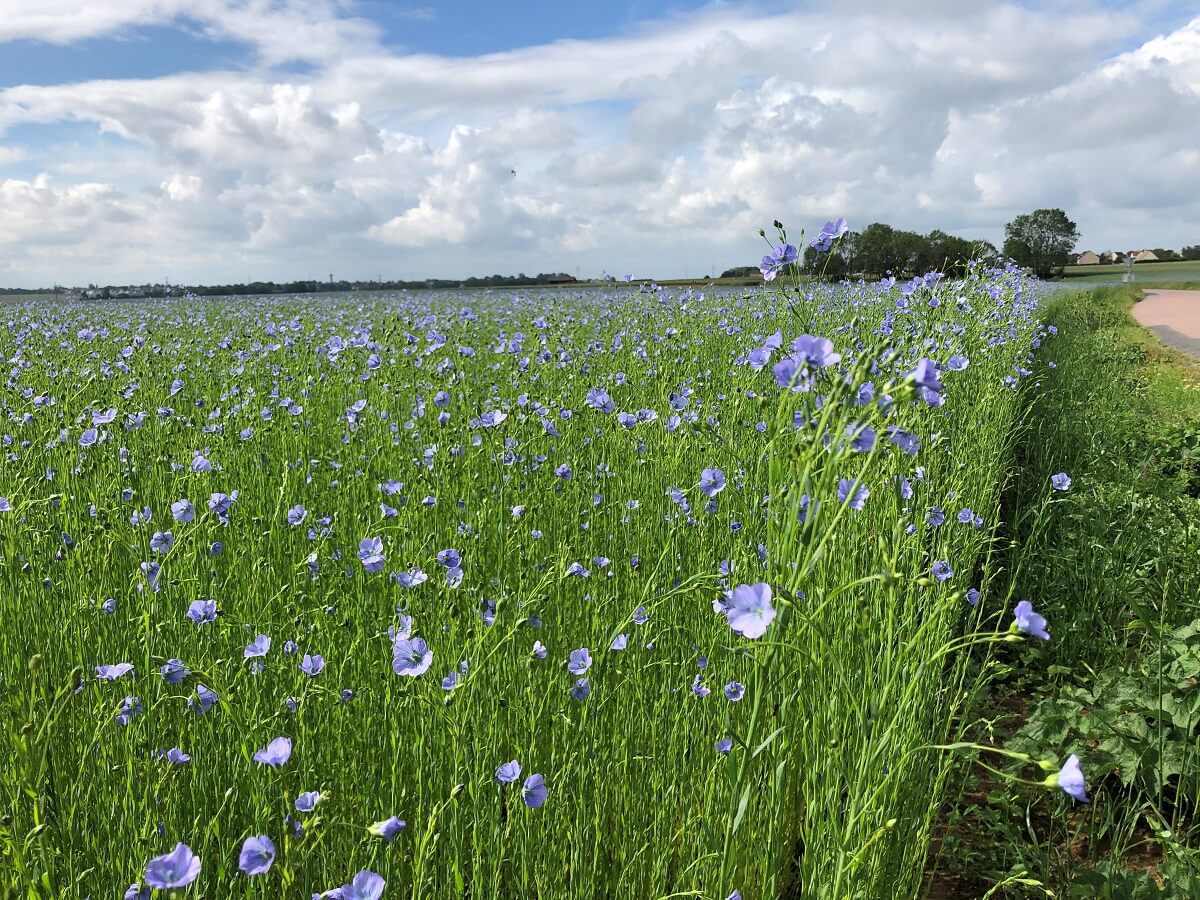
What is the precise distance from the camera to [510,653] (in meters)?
2.14

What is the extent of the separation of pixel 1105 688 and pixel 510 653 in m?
1.94

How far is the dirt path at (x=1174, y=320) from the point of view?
15305 mm

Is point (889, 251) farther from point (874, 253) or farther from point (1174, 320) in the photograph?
point (1174, 320)

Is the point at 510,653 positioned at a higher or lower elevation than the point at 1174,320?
lower

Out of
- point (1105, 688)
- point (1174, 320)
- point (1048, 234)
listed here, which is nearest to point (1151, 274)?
point (1048, 234)

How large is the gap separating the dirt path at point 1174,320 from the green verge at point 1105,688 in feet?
34.6

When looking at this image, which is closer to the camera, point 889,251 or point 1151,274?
point 889,251

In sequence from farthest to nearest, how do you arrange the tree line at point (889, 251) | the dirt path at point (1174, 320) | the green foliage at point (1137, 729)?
the dirt path at point (1174, 320)
the tree line at point (889, 251)
the green foliage at point (1137, 729)

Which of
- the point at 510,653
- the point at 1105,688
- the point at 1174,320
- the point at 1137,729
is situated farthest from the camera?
the point at 1174,320

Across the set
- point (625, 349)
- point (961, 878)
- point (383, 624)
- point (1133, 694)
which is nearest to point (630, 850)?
point (383, 624)

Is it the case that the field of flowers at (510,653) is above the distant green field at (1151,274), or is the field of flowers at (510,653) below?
below

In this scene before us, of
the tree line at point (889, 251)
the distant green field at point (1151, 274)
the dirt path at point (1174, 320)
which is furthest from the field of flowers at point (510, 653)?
the distant green field at point (1151, 274)

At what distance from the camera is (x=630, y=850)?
1873mm

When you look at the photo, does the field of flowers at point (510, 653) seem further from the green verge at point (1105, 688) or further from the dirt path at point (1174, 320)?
the dirt path at point (1174, 320)
